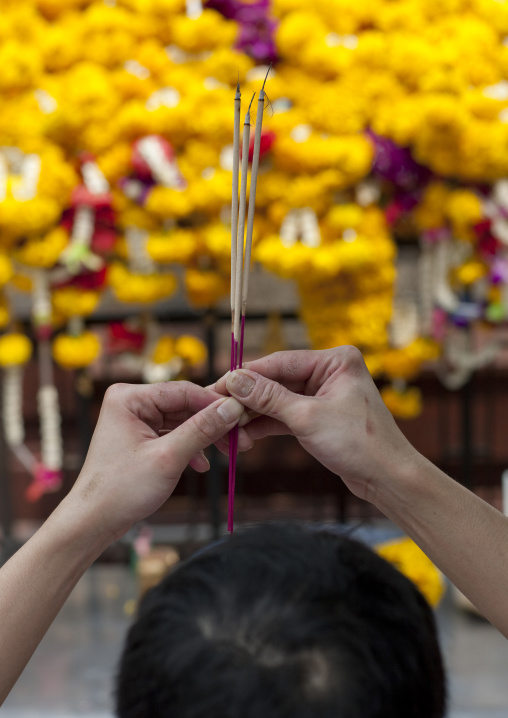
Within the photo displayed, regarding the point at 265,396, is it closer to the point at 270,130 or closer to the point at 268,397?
the point at 268,397

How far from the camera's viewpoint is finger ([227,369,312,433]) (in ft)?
1.80

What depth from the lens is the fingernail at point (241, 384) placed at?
576 millimetres

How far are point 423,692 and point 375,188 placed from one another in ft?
4.16

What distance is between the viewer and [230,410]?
0.58 metres

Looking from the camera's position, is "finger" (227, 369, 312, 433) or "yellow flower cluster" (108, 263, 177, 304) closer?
"finger" (227, 369, 312, 433)

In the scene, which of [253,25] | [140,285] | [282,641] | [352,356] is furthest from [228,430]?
[253,25]

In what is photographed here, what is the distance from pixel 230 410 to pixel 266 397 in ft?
0.12

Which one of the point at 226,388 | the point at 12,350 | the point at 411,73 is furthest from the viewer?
the point at 12,350

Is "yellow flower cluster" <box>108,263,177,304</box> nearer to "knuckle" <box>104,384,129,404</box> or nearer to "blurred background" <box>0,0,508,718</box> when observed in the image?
"blurred background" <box>0,0,508,718</box>

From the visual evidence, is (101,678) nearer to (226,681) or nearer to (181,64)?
(226,681)

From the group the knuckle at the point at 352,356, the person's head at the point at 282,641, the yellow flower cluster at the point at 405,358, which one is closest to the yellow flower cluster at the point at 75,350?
the yellow flower cluster at the point at 405,358

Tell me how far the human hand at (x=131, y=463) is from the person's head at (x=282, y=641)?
148mm

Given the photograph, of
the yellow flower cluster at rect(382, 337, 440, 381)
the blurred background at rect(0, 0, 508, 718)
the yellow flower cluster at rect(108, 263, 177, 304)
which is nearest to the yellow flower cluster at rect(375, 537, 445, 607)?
the blurred background at rect(0, 0, 508, 718)

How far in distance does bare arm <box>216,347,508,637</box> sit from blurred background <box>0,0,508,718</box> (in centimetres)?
83
